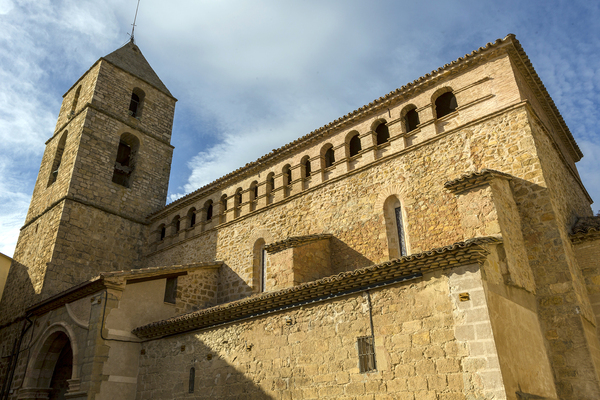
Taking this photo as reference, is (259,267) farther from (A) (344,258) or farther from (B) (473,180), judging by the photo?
(B) (473,180)

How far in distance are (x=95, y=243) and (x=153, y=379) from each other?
759cm

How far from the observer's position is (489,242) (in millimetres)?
7145

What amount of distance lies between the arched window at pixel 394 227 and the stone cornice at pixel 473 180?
7.95 feet

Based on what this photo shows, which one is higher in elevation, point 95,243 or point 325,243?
point 95,243

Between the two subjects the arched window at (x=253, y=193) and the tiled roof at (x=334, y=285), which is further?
the arched window at (x=253, y=193)

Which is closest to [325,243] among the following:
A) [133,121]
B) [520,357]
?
[520,357]

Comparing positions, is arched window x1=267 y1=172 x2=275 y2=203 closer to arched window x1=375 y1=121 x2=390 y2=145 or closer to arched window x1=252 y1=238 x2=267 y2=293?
arched window x1=252 y1=238 x2=267 y2=293

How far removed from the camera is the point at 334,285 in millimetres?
7945

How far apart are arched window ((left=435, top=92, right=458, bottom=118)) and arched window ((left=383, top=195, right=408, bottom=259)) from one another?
98.6 inches

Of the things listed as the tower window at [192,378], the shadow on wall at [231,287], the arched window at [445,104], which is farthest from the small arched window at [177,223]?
the arched window at [445,104]

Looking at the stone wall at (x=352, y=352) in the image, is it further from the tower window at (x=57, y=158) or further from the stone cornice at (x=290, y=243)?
the tower window at (x=57, y=158)

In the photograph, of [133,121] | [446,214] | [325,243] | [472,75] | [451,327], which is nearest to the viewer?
[451,327]

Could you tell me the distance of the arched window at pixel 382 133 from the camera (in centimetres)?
1237

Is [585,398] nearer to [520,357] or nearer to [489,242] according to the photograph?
[520,357]
